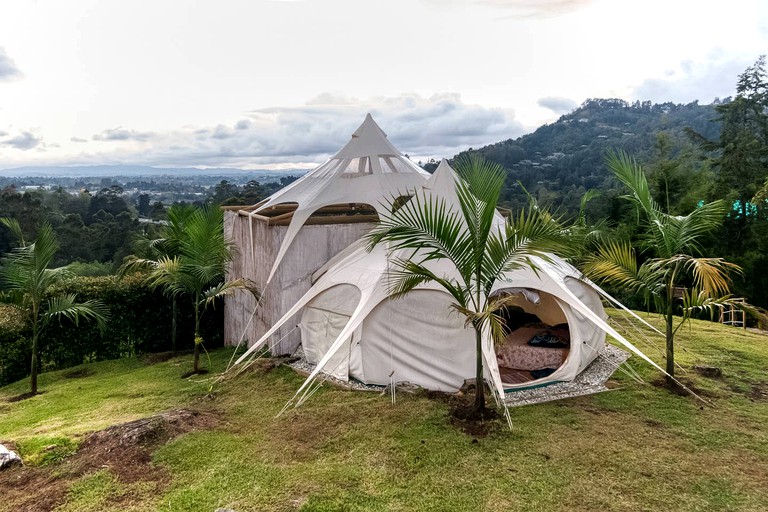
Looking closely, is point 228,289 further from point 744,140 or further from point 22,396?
point 744,140

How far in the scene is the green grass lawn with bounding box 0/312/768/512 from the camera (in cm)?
426

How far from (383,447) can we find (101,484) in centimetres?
261

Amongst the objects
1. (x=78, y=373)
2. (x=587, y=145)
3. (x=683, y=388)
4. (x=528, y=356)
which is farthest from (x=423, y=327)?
(x=587, y=145)

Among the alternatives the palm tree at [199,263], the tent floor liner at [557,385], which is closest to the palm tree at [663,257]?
the tent floor liner at [557,385]

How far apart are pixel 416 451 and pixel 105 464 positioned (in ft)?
9.85

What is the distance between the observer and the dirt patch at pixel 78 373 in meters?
9.02

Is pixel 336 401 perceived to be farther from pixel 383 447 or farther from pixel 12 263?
pixel 12 263

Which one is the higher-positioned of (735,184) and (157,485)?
(735,184)

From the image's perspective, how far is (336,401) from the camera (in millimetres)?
6523

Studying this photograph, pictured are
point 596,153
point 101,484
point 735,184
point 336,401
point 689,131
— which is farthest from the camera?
point 596,153

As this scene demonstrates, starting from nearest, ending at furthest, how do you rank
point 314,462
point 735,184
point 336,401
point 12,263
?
point 314,462 < point 336,401 < point 12,263 < point 735,184

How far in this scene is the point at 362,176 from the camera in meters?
9.29

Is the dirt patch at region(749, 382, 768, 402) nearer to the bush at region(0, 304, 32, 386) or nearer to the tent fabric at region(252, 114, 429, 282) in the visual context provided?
the tent fabric at region(252, 114, 429, 282)

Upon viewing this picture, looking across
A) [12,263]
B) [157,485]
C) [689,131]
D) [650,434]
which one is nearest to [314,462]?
[157,485]
